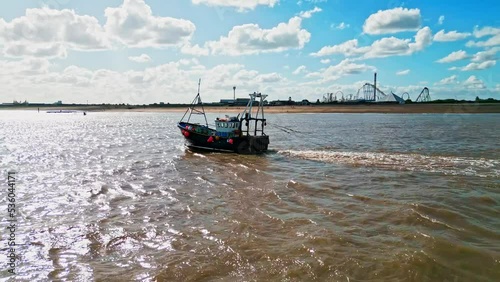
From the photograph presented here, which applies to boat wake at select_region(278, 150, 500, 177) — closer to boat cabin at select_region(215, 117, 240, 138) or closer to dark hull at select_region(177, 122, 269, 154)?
dark hull at select_region(177, 122, 269, 154)

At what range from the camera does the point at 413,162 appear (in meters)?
24.4

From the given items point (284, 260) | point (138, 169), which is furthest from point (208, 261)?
point (138, 169)

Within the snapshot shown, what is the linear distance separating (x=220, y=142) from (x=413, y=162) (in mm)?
15870

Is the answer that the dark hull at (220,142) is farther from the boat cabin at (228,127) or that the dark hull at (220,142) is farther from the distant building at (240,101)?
the distant building at (240,101)

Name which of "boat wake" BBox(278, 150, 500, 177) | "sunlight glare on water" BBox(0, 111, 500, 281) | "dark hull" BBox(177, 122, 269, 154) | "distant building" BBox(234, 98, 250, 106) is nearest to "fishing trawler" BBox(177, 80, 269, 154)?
"dark hull" BBox(177, 122, 269, 154)

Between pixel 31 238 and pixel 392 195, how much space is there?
44.0 ft

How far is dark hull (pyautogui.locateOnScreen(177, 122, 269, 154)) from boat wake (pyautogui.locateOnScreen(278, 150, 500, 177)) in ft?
9.02

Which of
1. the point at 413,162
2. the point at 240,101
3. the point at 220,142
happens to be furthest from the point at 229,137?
the point at 240,101

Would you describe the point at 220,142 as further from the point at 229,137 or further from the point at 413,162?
the point at 413,162

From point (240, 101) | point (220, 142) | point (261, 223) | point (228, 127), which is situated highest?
point (240, 101)

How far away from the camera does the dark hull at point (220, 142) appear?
1243 inches

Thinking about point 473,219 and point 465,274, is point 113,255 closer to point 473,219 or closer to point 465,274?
point 465,274

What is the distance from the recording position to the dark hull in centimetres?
3156

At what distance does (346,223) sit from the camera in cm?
1180
